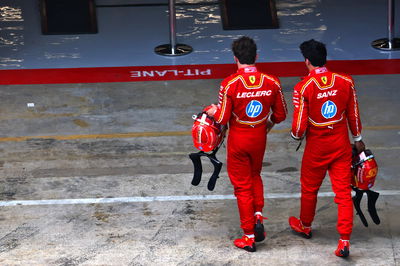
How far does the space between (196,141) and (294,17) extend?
696 centimetres

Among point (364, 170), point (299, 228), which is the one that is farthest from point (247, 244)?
point (364, 170)

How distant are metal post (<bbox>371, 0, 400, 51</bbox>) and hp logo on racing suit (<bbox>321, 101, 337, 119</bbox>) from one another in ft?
19.9

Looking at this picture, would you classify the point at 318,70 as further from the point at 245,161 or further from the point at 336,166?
the point at 245,161

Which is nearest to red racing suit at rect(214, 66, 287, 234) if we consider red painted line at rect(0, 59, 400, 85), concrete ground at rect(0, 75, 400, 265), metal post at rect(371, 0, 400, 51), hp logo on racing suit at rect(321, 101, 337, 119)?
hp logo on racing suit at rect(321, 101, 337, 119)

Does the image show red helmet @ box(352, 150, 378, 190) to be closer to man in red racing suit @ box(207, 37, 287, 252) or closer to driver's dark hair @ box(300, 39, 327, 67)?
man in red racing suit @ box(207, 37, 287, 252)

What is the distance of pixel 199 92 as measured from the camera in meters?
10.8

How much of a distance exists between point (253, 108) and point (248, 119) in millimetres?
109

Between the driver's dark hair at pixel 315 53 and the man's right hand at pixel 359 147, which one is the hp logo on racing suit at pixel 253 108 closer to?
the driver's dark hair at pixel 315 53

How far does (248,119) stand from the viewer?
658 centimetres

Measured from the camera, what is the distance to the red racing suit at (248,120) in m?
6.48

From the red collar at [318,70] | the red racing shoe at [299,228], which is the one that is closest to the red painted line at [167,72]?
the red racing shoe at [299,228]

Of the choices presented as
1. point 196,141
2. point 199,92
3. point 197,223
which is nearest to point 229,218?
point 197,223

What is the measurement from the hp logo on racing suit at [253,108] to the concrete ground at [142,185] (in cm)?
119

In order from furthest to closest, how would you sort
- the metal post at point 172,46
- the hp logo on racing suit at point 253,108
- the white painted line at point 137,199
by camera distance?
the metal post at point 172,46
the white painted line at point 137,199
the hp logo on racing suit at point 253,108
